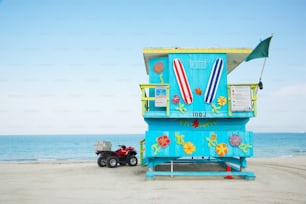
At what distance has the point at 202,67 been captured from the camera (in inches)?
418

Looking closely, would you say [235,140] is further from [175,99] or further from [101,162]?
[101,162]

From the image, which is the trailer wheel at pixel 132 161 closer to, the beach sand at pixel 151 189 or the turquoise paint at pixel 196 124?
the beach sand at pixel 151 189

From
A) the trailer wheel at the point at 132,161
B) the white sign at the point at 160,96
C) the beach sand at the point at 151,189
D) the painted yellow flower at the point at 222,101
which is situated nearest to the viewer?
the beach sand at the point at 151,189

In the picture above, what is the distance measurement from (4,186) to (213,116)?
756 centimetres

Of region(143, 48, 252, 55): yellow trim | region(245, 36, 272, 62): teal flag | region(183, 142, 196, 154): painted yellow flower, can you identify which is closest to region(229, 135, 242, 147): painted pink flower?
region(183, 142, 196, 154): painted yellow flower

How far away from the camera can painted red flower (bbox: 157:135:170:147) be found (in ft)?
33.0

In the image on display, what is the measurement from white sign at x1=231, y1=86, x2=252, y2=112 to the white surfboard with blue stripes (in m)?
0.70

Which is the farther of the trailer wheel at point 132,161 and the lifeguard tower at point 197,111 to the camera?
the trailer wheel at point 132,161

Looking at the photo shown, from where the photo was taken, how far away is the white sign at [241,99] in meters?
10.1

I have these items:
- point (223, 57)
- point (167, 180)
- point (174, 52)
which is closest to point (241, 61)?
point (223, 57)

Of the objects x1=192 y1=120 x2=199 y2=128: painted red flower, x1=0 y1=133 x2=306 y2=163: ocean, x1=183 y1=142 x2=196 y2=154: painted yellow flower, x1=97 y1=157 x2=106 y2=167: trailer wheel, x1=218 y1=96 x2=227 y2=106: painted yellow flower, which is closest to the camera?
x1=183 y1=142 x2=196 y2=154: painted yellow flower

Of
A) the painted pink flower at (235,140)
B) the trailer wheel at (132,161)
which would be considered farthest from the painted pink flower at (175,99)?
the trailer wheel at (132,161)

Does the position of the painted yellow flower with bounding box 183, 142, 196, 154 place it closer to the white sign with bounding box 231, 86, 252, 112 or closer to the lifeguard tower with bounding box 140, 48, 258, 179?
the lifeguard tower with bounding box 140, 48, 258, 179

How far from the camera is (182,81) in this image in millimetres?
10539
